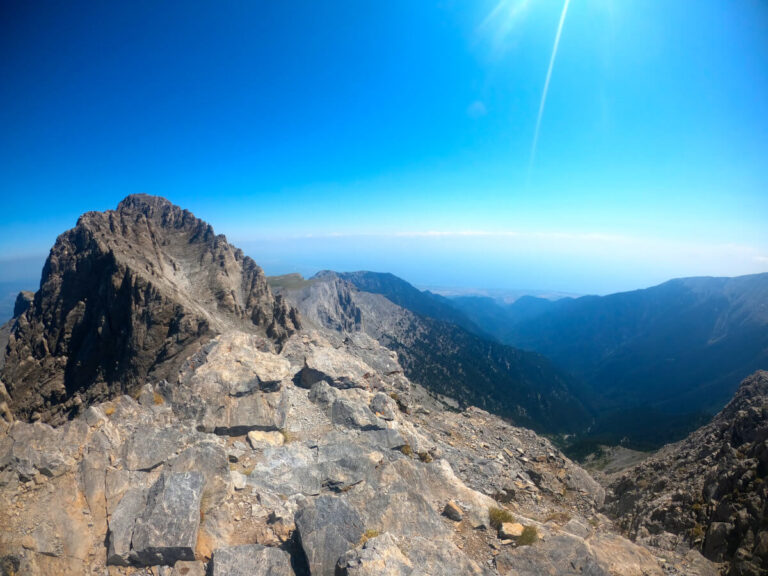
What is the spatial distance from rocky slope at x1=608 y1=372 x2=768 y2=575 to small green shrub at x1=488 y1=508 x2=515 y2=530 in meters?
7.44

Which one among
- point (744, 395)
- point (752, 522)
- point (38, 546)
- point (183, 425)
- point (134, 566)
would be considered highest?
point (183, 425)

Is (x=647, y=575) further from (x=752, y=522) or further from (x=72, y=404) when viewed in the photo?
(x=72, y=404)

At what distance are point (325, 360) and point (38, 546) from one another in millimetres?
13561

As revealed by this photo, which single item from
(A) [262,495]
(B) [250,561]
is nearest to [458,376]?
(A) [262,495]

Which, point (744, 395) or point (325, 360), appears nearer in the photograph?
point (325, 360)

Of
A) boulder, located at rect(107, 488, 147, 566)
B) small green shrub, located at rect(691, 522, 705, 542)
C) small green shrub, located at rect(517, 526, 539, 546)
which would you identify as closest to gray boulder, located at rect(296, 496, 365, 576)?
boulder, located at rect(107, 488, 147, 566)

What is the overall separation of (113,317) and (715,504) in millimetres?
62911

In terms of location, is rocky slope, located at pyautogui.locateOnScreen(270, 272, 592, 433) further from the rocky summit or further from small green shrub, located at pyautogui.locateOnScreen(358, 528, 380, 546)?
small green shrub, located at pyautogui.locateOnScreen(358, 528, 380, 546)

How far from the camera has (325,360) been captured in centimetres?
2111

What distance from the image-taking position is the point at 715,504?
49.2 ft

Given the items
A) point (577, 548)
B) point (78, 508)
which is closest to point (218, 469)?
point (78, 508)

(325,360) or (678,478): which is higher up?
(325,360)

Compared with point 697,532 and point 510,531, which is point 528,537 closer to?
point 510,531

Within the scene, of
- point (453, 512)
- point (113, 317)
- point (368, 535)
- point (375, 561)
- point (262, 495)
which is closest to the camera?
point (375, 561)
